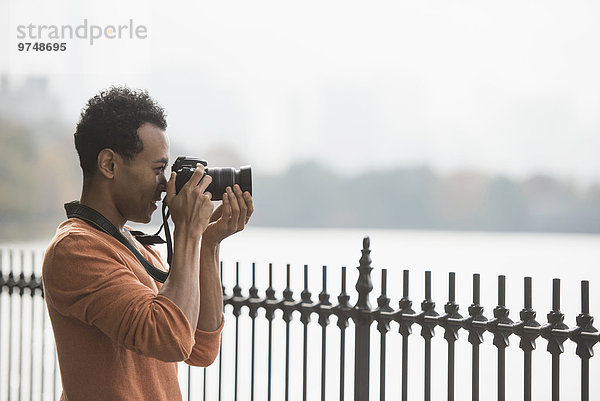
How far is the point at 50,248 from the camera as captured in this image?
59.5 inches

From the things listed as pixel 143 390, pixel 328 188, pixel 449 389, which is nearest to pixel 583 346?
pixel 449 389

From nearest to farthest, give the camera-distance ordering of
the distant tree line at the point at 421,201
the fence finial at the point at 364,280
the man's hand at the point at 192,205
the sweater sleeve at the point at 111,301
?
the sweater sleeve at the point at 111,301, the man's hand at the point at 192,205, the fence finial at the point at 364,280, the distant tree line at the point at 421,201

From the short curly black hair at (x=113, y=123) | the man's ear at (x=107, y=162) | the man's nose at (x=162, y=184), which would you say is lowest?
the man's nose at (x=162, y=184)

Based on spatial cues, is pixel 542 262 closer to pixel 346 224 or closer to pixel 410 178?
pixel 410 178

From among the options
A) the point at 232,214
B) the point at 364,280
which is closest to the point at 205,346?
the point at 232,214

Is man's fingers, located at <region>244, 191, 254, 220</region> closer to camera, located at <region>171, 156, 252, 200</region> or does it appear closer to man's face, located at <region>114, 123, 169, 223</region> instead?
camera, located at <region>171, 156, 252, 200</region>

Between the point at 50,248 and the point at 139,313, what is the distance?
276mm

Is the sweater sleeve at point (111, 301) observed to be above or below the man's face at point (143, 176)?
below

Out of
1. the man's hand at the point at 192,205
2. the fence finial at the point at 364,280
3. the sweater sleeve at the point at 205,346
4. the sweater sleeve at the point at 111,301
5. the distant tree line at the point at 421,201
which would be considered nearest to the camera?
the sweater sleeve at the point at 111,301

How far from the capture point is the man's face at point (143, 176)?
1619 millimetres

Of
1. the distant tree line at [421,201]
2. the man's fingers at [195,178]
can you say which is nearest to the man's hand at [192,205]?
the man's fingers at [195,178]

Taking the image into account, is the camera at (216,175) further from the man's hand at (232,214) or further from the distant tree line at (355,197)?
the distant tree line at (355,197)

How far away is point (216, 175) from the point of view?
1.67m

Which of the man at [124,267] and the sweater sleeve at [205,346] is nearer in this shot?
the man at [124,267]
